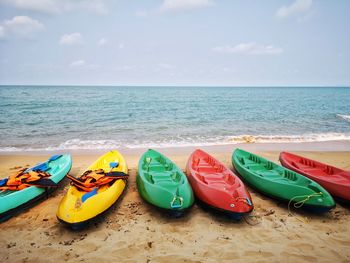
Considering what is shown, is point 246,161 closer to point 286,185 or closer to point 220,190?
point 286,185

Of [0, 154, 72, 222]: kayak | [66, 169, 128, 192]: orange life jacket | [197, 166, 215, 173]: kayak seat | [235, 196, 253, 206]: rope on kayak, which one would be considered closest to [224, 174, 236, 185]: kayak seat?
[197, 166, 215, 173]: kayak seat

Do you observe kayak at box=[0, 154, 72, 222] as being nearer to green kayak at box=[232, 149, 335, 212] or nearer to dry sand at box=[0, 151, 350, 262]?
dry sand at box=[0, 151, 350, 262]

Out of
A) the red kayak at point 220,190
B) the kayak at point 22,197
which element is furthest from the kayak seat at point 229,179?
the kayak at point 22,197

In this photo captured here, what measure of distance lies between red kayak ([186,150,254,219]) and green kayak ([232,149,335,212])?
2.18 ft

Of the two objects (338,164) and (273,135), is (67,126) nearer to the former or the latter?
(273,135)

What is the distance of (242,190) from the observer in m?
4.52

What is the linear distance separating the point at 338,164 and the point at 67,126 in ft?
48.9

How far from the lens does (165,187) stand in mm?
4641

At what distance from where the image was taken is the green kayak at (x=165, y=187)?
422cm

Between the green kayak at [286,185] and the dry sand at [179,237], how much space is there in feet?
0.98

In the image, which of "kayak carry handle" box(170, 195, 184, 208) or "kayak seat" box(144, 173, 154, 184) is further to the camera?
"kayak seat" box(144, 173, 154, 184)

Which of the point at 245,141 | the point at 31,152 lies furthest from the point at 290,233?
the point at 31,152

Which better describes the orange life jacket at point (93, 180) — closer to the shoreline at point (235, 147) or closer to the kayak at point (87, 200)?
the kayak at point (87, 200)

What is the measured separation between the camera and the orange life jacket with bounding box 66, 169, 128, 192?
479 cm
